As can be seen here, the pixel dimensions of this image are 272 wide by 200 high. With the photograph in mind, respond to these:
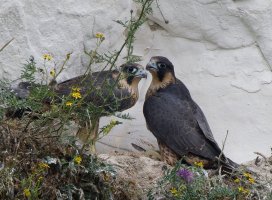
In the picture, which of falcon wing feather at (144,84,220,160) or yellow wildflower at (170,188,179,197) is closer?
yellow wildflower at (170,188,179,197)

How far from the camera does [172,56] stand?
23.2ft

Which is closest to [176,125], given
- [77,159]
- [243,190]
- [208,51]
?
[208,51]

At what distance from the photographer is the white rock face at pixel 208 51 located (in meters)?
6.77

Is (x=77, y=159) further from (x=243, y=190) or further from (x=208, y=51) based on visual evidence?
(x=208, y=51)

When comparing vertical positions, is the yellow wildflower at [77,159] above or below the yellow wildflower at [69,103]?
below

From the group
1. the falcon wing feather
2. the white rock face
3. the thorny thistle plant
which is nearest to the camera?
the thorny thistle plant

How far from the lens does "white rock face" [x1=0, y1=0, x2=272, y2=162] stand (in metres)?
6.77

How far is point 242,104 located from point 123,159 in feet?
4.11

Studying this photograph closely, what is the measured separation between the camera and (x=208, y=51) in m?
7.00

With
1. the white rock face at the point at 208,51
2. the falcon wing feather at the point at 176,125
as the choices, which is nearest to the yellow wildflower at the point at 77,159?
the falcon wing feather at the point at 176,125

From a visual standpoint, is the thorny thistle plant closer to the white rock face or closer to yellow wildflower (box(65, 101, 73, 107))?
yellow wildflower (box(65, 101, 73, 107))

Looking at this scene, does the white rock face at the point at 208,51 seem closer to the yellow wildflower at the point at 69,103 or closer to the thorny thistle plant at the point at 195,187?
the thorny thistle plant at the point at 195,187

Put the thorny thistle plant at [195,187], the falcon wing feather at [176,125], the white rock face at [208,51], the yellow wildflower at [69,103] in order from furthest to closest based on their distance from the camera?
the white rock face at [208,51] → the falcon wing feather at [176,125] → the thorny thistle plant at [195,187] → the yellow wildflower at [69,103]

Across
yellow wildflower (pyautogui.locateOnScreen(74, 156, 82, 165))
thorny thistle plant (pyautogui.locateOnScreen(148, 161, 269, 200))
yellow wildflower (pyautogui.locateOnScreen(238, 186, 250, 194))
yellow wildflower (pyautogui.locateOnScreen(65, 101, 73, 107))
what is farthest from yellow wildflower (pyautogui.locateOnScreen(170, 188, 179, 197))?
yellow wildflower (pyautogui.locateOnScreen(65, 101, 73, 107))
